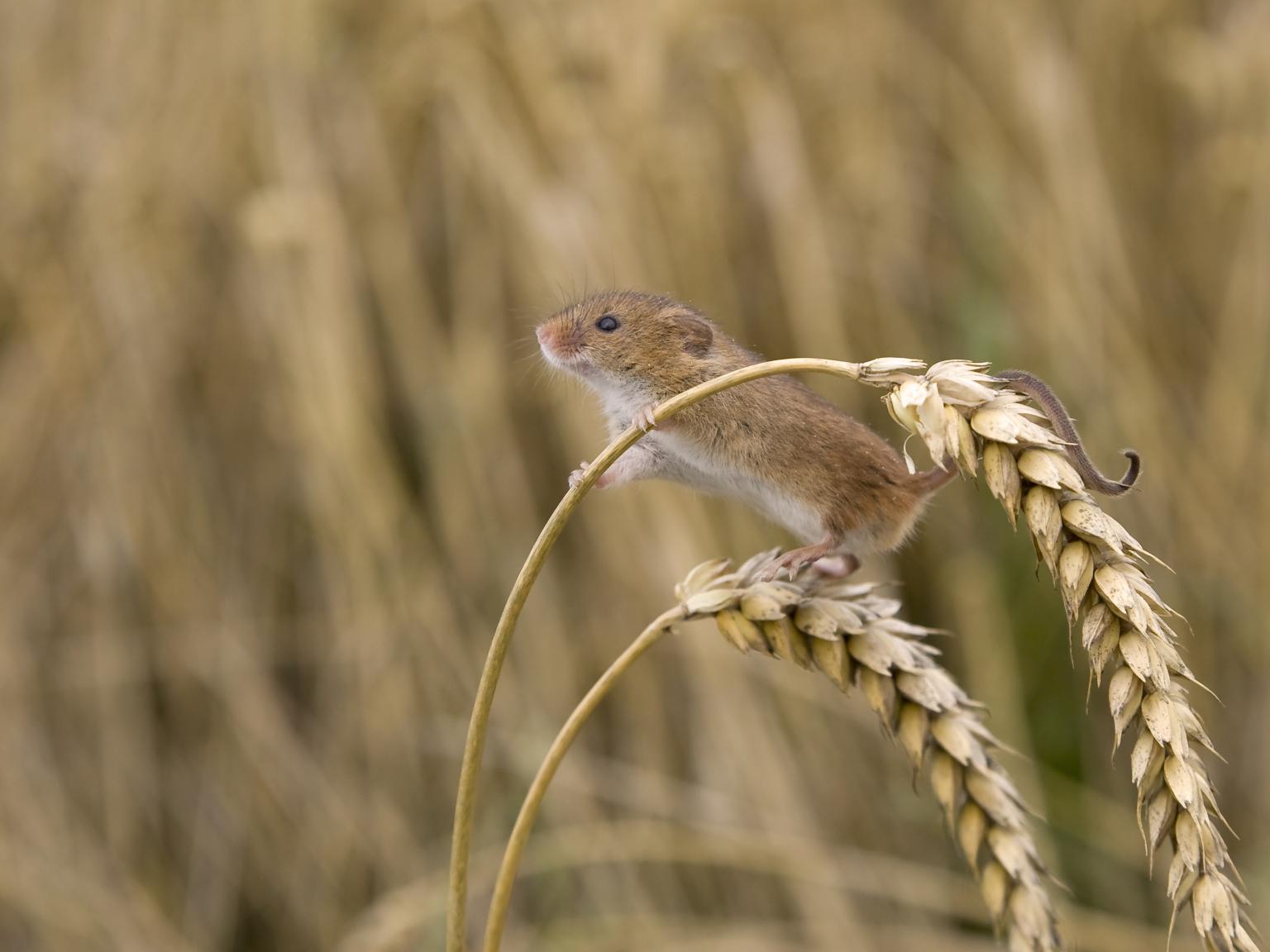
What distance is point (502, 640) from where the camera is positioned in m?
1.09

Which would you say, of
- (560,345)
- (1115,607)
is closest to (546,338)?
(560,345)

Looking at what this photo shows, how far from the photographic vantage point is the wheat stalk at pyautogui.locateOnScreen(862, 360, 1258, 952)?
3.07 feet

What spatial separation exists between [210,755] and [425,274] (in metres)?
1.76

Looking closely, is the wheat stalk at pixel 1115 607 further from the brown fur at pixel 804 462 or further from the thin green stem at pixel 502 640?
the brown fur at pixel 804 462

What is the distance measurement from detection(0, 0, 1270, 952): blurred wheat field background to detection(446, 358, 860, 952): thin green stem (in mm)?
2176

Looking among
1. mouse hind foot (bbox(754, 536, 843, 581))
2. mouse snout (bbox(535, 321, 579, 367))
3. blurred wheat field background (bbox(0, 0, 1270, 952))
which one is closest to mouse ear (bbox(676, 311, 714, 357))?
mouse snout (bbox(535, 321, 579, 367))

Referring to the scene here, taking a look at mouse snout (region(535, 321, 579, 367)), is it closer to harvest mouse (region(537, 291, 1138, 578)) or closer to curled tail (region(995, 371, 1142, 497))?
→ harvest mouse (region(537, 291, 1138, 578))

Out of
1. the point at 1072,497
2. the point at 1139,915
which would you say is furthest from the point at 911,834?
the point at 1072,497

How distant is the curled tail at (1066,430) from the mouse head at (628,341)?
2.37 feet

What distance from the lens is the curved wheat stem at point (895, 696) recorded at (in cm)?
119

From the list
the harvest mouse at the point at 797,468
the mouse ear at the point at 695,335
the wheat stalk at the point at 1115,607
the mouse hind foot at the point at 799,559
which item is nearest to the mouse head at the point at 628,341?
the mouse ear at the point at 695,335

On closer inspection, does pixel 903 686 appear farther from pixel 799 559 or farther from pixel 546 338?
pixel 546 338

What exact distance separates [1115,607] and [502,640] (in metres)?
0.53

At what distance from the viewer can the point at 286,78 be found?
400 centimetres
